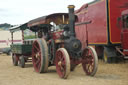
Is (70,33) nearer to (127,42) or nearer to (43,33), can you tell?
(43,33)

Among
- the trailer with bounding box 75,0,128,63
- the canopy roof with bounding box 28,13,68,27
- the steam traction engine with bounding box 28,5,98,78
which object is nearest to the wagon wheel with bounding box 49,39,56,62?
the steam traction engine with bounding box 28,5,98,78

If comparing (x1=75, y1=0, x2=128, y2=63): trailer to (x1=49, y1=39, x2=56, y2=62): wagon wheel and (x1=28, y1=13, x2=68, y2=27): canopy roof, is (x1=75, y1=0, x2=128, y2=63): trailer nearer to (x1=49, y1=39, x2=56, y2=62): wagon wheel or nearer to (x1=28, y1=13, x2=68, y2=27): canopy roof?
(x1=28, y1=13, x2=68, y2=27): canopy roof

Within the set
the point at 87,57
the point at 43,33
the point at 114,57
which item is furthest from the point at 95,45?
the point at 87,57

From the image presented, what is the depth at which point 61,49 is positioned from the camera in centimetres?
682

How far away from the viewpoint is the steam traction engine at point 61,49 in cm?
691

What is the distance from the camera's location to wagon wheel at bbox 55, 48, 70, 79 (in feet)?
21.2

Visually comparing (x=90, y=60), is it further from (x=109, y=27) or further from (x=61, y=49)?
(x=109, y=27)

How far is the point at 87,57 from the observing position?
7.45 m

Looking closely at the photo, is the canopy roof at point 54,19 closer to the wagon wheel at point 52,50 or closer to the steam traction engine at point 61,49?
the steam traction engine at point 61,49

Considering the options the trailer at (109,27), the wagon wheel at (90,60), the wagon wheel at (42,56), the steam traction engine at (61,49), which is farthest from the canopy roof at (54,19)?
the wagon wheel at (90,60)

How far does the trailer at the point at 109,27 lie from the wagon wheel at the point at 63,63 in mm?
3582

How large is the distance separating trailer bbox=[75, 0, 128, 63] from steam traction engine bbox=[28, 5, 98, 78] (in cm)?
204

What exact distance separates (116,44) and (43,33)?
366 cm

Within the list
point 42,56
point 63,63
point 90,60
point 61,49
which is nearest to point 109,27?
point 90,60
